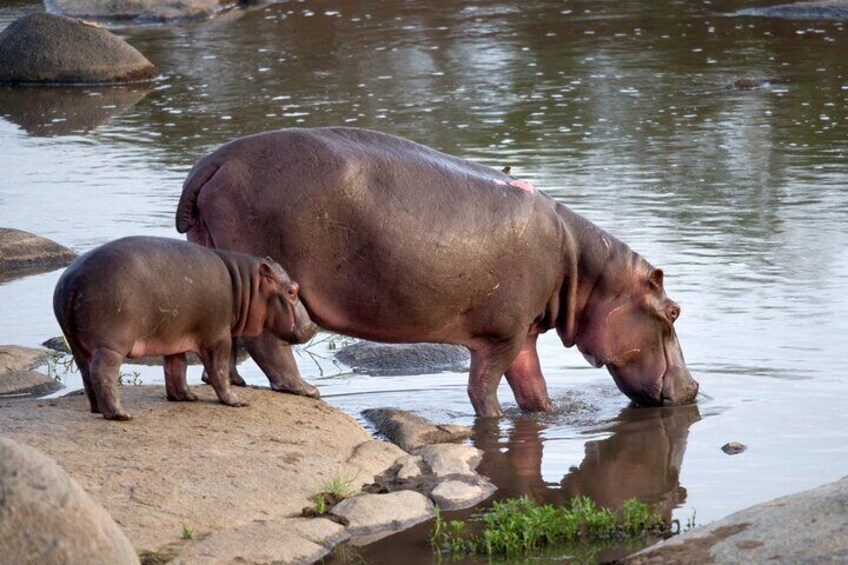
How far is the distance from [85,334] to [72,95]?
12.0 m

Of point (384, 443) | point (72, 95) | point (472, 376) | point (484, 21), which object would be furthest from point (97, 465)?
point (484, 21)

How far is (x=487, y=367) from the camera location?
7.44m

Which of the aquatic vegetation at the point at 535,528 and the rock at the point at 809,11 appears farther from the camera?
the rock at the point at 809,11

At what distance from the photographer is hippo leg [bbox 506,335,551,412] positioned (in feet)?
25.1

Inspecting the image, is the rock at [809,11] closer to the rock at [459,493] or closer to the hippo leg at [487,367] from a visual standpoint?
the hippo leg at [487,367]

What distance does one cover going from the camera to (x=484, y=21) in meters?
21.4

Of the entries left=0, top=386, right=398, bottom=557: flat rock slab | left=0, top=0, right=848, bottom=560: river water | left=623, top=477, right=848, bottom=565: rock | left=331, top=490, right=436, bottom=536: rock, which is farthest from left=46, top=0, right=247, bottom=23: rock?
left=623, top=477, right=848, bottom=565: rock

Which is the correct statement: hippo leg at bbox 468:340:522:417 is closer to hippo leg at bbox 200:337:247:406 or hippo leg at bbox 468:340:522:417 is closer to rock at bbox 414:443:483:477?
rock at bbox 414:443:483:477

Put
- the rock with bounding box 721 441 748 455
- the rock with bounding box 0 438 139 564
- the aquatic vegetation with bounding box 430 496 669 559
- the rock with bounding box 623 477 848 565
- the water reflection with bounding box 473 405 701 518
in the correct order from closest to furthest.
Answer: the rock with bounding box 0 438 139 564 < the rock with bounding box 623 477 848 565 < the aquatic vegetation with bounding box 430 496 669 559 < the water reflection with bounding box 473 405 701 518 < the rock with bounding box 721 441 748 455

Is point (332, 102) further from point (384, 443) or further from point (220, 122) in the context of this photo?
point (384, 443)

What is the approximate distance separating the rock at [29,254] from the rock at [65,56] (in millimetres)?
7771

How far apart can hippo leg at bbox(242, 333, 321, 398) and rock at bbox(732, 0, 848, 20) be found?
50.2ft

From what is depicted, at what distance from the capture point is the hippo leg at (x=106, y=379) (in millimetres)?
6020

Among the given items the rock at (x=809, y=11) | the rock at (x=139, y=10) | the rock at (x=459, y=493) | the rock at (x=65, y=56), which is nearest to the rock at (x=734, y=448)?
the rock at (x=459, y=493)
